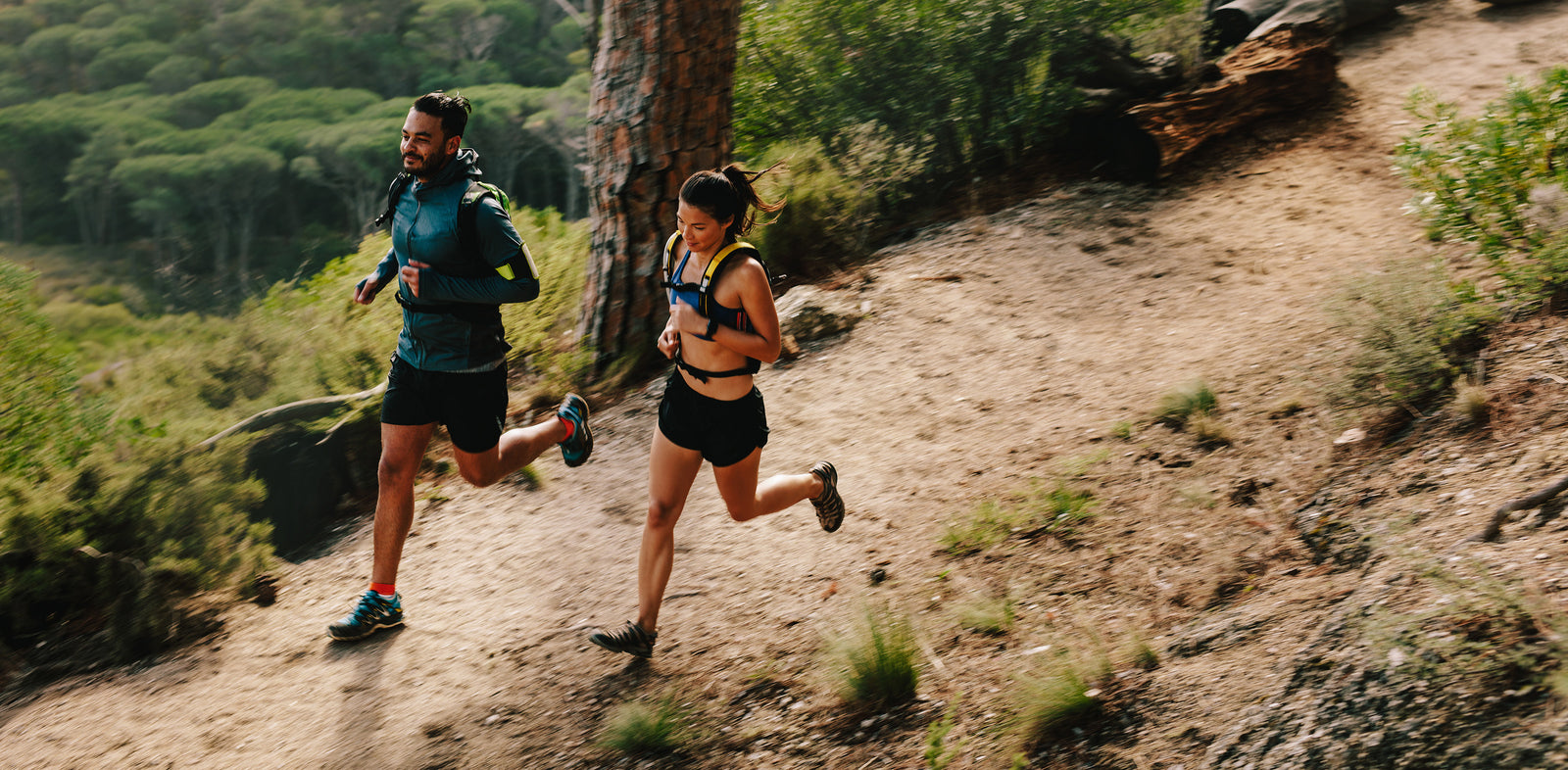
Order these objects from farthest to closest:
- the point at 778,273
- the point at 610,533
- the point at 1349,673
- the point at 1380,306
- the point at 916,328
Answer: the point at 778,273 < the point at 916,328 < the point at 610,533 < the point at 1380,306 < the point at 1349,673

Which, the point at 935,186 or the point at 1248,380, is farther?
the point at 935,186

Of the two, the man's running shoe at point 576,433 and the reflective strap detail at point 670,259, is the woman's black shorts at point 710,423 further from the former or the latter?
the man's running shoe at point 576,433

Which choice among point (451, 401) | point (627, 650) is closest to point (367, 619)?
point (451, 401)

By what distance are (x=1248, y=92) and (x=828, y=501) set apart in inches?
223

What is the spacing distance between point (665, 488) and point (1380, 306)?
3.14 meters

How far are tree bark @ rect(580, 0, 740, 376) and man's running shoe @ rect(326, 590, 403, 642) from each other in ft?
8.36

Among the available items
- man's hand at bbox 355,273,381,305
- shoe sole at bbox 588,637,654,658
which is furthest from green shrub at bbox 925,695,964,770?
man's hand at bbox 355,273,381,305

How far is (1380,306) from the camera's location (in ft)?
13.6

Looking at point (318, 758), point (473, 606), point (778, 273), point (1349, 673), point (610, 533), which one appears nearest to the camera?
point (1349, 673)

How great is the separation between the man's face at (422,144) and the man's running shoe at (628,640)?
1984 millimetres

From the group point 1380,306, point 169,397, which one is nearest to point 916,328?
point 1380,306

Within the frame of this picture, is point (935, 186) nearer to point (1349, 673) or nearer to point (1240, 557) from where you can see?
point (1240, 557)

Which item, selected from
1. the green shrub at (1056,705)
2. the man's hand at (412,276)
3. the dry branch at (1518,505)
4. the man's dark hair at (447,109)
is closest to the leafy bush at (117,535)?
the man's hand at (412,276)

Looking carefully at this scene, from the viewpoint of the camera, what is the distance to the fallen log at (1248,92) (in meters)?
7.37
